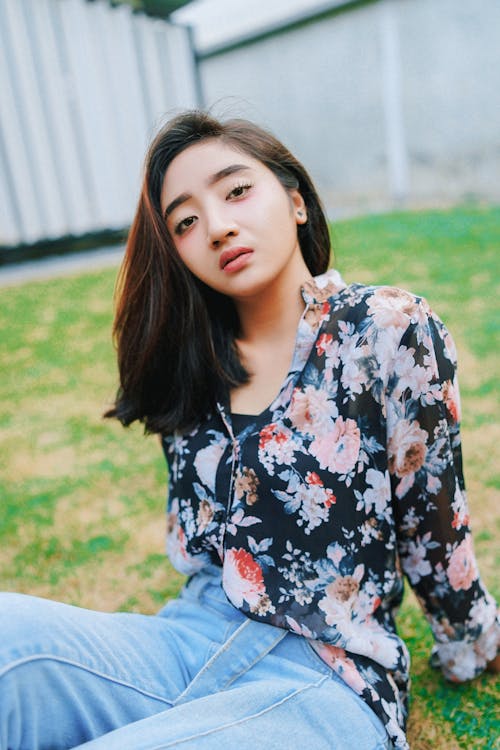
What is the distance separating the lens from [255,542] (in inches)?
59.2

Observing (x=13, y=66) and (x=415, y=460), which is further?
(x=13, y=66)

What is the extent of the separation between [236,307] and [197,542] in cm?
60

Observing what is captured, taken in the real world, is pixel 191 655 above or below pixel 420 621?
above

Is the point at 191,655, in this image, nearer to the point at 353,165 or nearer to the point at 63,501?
the point at 63,501

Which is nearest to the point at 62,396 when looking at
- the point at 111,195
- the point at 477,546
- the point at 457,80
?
the point at 477,546

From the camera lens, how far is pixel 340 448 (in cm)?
146

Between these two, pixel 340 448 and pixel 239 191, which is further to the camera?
pixel 239 191

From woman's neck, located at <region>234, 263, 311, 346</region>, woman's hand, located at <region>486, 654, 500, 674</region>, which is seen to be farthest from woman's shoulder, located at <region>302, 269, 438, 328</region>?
woman's hand, located at <region>486, 654, 500, 674</region>

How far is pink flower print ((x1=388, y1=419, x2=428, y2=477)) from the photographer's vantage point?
1.49 m

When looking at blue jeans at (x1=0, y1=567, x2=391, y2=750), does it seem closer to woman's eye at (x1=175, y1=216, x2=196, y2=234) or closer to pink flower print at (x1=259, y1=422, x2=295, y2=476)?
pink flower print at (x1=259, y1=422, x2=295, y2=476)

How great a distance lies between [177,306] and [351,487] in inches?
25.7

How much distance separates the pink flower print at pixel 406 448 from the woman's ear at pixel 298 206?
58 centimetres

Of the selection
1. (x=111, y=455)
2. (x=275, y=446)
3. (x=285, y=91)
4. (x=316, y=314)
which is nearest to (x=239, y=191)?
(x=316, y=314)

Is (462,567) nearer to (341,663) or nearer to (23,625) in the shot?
(341,663)
